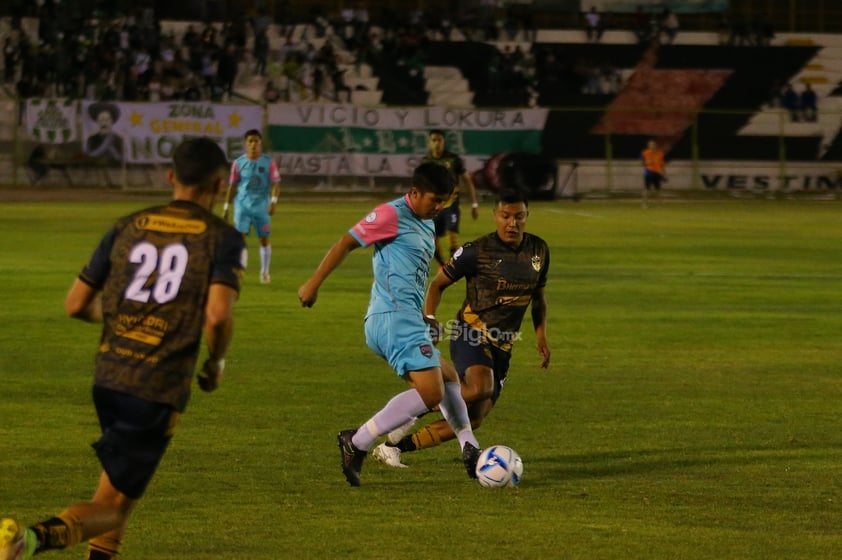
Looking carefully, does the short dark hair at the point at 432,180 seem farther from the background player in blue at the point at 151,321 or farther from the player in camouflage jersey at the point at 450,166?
the player in camouflage jersey at the point at 450,166

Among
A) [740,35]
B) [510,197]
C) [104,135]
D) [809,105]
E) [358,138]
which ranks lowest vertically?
[809,105]

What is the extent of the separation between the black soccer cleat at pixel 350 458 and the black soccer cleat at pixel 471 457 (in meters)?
0.59

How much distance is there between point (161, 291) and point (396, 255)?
10.3 feet

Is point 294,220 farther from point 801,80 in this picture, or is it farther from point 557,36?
point 801,80

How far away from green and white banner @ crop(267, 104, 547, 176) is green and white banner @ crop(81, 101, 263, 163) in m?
1.16

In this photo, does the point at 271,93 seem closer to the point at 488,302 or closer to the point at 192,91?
the point at 192,91

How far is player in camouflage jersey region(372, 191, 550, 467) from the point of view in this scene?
31.9ft

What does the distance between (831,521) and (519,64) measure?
46795mm

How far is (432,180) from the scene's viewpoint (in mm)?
8867

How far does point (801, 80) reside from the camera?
57281 mm

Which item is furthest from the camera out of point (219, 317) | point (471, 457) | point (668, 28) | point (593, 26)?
point (668, 28)

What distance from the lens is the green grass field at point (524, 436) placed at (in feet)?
25.8

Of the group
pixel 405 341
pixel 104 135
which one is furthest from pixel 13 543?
pixel 104 135

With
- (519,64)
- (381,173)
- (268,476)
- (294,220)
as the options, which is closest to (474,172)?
(381,173)
